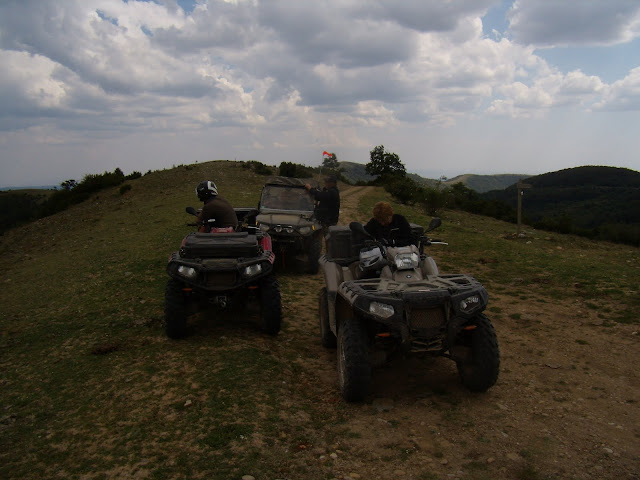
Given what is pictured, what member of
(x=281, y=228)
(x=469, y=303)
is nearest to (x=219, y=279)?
(x=469, y=303)

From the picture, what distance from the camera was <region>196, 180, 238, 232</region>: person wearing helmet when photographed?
7125 mm

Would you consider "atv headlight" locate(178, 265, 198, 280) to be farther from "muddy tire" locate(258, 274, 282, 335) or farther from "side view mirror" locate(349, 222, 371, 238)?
"side view mirror" locate(349, 222, 371, 238)

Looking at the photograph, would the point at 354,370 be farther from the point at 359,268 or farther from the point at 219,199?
the point at 219,199

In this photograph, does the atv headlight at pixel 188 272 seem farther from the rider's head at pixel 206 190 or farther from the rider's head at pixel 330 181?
the rider's head at pixel 330 181

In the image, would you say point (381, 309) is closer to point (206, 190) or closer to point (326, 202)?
point (206, 190)

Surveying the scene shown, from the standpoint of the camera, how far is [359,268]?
5480mm

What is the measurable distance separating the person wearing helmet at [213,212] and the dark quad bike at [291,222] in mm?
2428

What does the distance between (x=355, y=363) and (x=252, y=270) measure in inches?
85.4

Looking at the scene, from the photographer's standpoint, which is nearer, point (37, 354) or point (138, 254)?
point (37, 354)

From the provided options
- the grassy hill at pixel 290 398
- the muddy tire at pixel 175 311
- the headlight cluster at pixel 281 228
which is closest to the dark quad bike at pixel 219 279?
the muddy tire at pixel 175 311

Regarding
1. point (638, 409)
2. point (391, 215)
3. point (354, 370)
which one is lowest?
point (638, 409)

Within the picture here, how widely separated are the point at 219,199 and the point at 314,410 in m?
3.84

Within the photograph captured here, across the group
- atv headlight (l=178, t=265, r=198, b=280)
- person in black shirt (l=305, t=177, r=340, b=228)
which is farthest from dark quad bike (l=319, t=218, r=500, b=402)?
person in black shirt (l=305, t=177, r=340, b=228)

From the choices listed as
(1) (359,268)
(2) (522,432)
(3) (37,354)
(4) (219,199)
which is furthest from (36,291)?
(2) (522,432)
